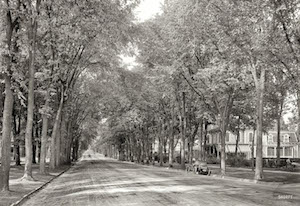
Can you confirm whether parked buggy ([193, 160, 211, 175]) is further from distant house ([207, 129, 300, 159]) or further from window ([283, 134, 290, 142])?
window ([283, 134, 290, 142])

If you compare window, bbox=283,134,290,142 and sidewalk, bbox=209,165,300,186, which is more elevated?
window, bbox=283,134,290,142

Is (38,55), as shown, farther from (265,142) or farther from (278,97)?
(265,142)

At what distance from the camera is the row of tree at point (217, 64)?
69.5 feet

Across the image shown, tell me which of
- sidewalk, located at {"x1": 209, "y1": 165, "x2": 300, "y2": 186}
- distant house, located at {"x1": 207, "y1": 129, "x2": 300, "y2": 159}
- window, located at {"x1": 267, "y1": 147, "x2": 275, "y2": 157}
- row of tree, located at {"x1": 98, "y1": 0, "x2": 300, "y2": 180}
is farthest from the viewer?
window, located at {"x1": 267, "y1": 147, "x2": 275, "y2": 157}

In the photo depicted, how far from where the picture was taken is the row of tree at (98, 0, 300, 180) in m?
21.2

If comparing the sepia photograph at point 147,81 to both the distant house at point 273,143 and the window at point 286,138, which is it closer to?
the distant house at point 273,143

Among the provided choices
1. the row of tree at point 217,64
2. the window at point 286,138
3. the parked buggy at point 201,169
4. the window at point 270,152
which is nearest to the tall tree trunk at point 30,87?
the row of tree at point 217,64

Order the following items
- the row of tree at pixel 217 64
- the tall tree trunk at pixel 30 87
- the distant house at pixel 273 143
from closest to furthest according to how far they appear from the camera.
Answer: the row of tree at pixel 217 64 < the tall tree trunk at pixel 30 87 < the distant house at pixel 273 143

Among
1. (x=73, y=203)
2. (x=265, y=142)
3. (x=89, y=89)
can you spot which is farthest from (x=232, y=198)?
(x=265, y=142)

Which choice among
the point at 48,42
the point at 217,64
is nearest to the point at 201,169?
the point at 217,64

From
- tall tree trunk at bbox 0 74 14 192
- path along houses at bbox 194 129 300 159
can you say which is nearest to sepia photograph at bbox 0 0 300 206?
Result: tall tree trunk at bbox 0 74 14 192

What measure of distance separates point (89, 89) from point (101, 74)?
952 centimetres

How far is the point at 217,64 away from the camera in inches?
1254

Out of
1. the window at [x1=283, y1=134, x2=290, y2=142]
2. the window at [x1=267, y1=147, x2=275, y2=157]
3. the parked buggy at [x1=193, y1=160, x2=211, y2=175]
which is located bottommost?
the window at [x1=267, y1=147, x2=275, y2=157]
